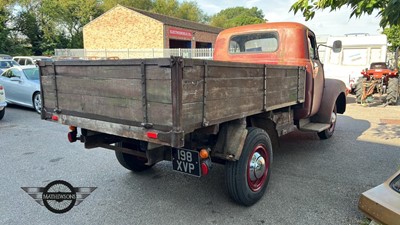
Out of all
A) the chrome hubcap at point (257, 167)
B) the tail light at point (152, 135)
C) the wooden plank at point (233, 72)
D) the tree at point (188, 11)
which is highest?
the tree at point (188, 11)

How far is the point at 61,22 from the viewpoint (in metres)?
45.5

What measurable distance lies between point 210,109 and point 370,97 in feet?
36.8

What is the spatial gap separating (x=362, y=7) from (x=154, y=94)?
2315 millimetres

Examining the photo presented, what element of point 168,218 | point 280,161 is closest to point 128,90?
point 168,218

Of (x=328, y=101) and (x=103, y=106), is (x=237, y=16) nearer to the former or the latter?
(x=328, y=101)

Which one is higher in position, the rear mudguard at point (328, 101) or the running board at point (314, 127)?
the rear mudguard at point (328, 101)

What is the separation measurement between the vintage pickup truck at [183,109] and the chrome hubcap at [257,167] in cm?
1

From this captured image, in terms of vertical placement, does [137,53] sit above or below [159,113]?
above

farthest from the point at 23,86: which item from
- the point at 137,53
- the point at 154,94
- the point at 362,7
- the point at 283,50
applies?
the point at 137,53

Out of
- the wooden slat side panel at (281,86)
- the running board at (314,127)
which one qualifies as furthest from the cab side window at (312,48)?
the running board at (314,127)

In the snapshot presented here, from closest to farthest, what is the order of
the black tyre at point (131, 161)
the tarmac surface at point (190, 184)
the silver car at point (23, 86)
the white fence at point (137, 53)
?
the tarmac surface at point (190, 184) < the black tyre at point (131, 161) < the silver car at point (23, 86) < the white fence at point (137, 53)

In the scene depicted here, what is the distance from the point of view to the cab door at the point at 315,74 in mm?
5238

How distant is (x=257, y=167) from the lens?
144 inches

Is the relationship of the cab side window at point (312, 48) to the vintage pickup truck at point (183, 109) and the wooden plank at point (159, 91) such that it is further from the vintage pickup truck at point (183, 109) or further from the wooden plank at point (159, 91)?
the wooden plank at point (159, 91)
